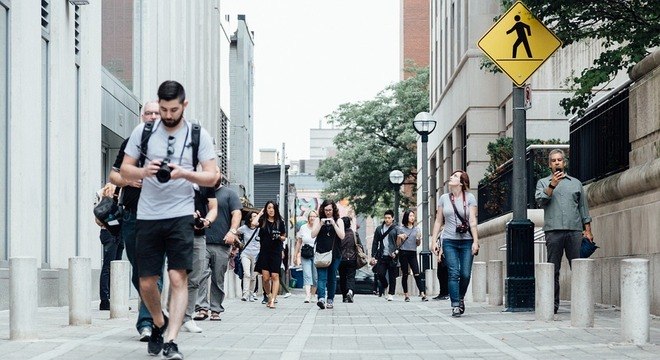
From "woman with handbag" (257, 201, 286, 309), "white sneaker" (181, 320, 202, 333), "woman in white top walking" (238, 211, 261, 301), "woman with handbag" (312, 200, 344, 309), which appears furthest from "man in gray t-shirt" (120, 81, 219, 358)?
"woman in white top walking" (238, 211, 261, 301)

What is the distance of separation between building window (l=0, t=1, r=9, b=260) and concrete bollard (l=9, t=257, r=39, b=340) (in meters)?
6.22

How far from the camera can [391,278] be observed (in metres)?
27.0

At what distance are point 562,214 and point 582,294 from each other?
205 cm

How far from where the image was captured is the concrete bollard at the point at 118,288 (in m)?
14.3

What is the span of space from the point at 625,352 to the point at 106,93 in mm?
16219

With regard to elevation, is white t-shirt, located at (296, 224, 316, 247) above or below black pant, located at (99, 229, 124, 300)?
above

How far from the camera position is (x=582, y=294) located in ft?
42.1

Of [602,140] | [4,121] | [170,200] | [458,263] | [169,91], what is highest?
[4,121]

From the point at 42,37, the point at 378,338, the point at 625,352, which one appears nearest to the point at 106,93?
the point at 42,37

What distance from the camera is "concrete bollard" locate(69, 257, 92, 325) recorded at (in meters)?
13.1

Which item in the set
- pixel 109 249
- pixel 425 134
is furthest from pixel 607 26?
pixel 425 134

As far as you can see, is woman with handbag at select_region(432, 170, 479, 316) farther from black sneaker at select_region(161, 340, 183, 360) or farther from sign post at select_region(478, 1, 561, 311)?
black sneaker at select_region(161, 340, 183, 360)

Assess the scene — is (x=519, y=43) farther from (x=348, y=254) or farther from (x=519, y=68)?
(x=348, y=254)

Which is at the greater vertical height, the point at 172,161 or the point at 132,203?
the point at 172,161
